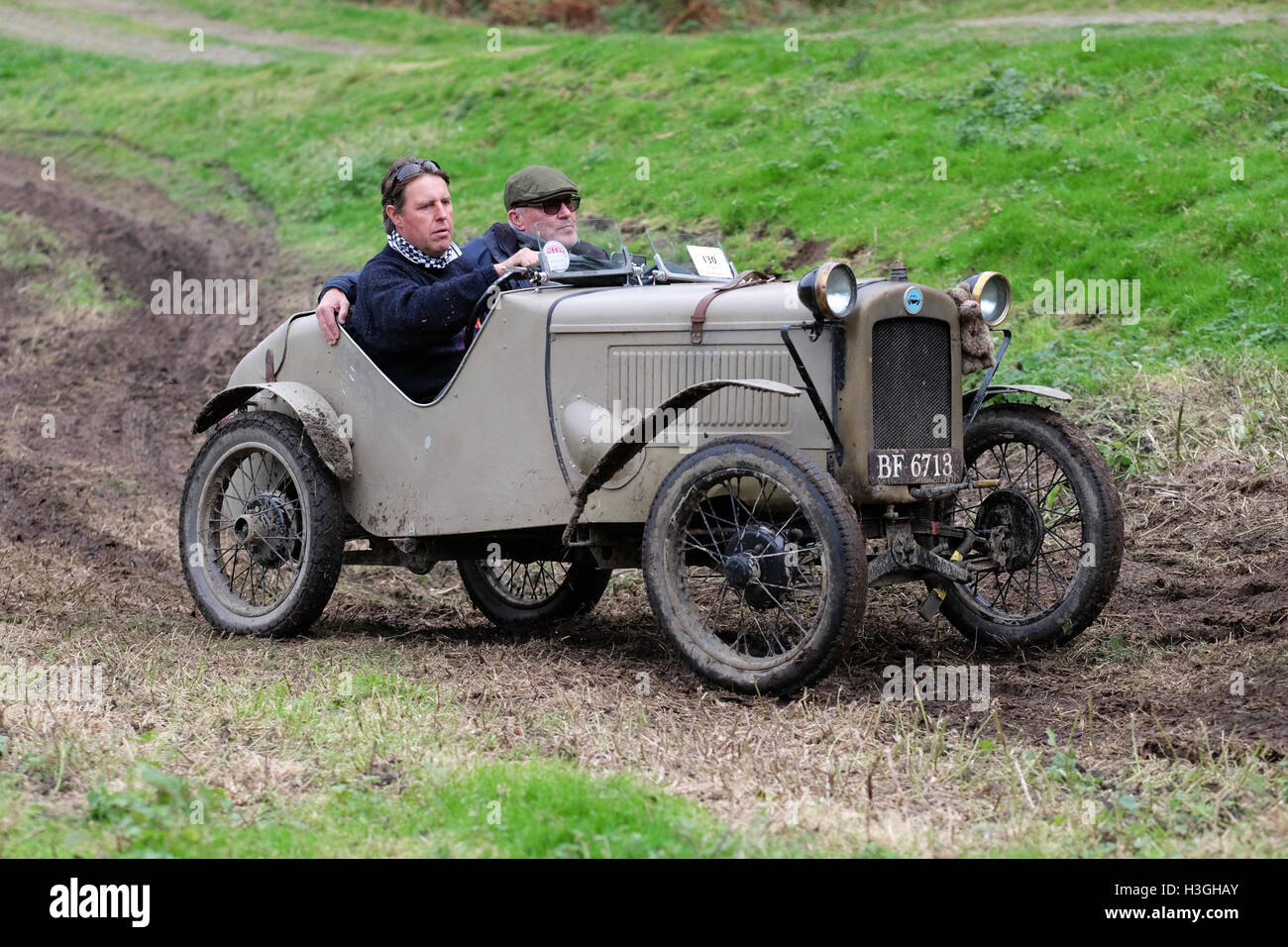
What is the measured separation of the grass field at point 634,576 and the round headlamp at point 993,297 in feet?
4.43

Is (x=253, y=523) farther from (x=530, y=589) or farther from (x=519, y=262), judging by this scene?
(x=519, y=262)

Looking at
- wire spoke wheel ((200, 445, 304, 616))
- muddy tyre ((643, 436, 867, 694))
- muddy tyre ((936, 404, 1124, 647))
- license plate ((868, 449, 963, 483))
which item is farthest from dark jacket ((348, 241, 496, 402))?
muddy tyre ((936, 404, 1124, 647))

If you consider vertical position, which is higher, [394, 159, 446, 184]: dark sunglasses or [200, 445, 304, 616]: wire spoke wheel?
[394, 159, 446, 184]: dark sunglasses

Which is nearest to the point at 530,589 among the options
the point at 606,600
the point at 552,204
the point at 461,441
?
the point at 606,600

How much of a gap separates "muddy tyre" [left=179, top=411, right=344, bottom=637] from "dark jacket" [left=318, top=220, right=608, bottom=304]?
0.67 meters

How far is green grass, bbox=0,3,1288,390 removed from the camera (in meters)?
9.34

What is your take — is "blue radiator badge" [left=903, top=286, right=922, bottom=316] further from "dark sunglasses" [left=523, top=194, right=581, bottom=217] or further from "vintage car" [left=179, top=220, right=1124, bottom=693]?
"dark sunglasses" [left=523, top=194, right=581, bottom=217]

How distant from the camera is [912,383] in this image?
5.45m

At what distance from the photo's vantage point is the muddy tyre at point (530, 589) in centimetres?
702

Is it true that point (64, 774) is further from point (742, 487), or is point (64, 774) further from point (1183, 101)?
point (1183, 101)

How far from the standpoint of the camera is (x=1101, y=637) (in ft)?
19.3

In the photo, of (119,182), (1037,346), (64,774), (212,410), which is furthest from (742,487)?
(119,182)

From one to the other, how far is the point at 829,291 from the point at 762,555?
0.96 m

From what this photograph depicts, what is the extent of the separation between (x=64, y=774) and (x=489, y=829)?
1.29 metres
